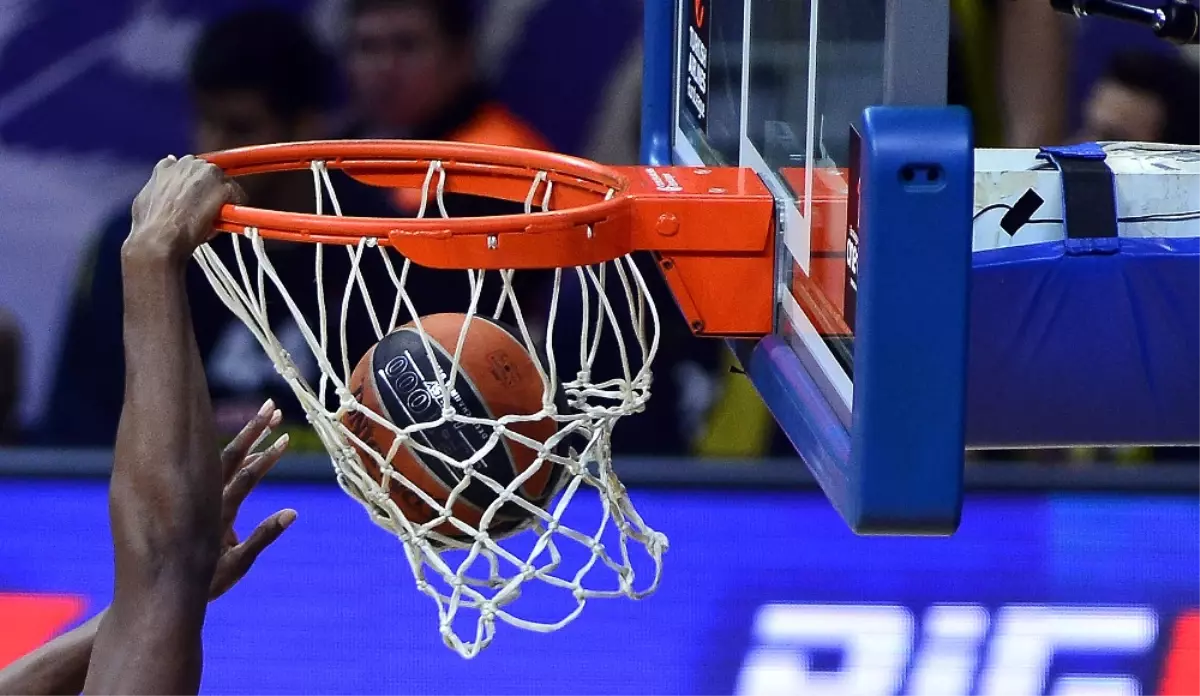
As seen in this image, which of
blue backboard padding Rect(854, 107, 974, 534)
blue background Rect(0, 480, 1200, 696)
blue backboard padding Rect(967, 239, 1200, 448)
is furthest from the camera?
blue background Rect(0, 480, 1200, 696)

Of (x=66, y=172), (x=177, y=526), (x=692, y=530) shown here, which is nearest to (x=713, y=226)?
(x=177, y=526)

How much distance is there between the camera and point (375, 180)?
2164mm

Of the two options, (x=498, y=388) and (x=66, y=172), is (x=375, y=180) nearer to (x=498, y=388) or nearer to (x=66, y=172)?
(x=498, y=388)

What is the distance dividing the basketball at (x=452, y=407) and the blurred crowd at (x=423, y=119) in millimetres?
1658

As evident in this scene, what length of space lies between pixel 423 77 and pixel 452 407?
1.99 m

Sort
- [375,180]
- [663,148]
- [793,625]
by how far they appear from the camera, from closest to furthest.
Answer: [375,180] → [663,148] → [793,625]

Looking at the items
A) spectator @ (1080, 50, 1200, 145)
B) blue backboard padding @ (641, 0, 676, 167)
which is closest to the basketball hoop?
blue backboard padding @ (641, 0, 676, 167)

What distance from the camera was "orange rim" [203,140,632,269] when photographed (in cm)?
173

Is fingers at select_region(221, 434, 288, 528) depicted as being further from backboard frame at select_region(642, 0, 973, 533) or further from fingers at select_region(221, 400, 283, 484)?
backboard frame at select_region(642, 0, 973, 533)

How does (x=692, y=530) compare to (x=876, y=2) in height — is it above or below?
below

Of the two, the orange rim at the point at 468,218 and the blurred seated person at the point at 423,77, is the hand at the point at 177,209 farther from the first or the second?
the blurred seated person at the point at 423,77

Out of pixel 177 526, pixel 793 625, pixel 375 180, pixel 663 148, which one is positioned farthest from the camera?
pixel 793 625

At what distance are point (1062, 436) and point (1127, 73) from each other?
201 centimetres

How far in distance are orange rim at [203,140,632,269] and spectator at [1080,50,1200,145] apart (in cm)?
195
